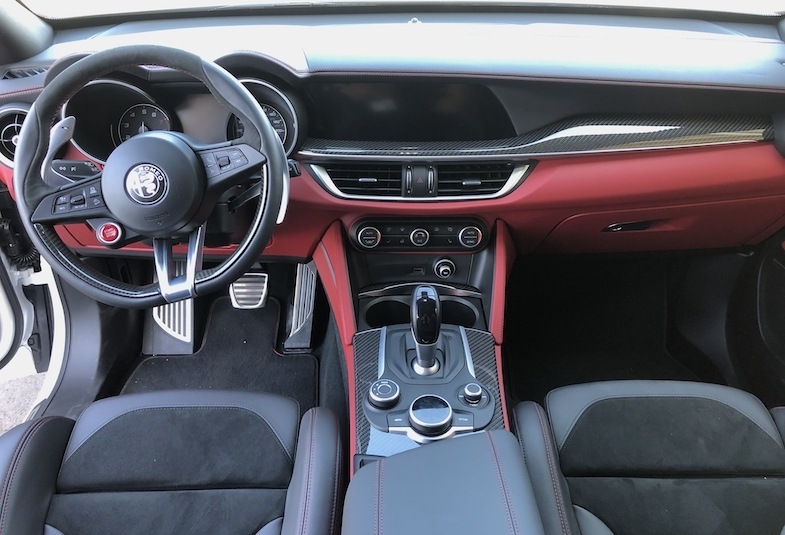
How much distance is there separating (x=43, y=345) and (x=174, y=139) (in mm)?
1332

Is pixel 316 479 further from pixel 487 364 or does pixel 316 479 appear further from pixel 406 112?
pixel 406 112

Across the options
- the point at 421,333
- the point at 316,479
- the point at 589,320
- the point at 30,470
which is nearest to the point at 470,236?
the point at 421,333

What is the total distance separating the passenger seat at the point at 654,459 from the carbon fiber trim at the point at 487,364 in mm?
48

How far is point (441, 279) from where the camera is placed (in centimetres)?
167

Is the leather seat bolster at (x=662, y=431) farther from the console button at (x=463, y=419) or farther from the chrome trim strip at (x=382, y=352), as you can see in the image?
the chrome trim strip at (x=382, y=352)

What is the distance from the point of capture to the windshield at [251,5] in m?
→ 1.66

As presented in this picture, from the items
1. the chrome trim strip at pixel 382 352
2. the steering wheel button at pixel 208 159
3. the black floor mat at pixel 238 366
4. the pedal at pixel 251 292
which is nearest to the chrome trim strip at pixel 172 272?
the steering wheel button at pixel 208 159

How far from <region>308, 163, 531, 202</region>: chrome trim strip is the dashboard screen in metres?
0.10

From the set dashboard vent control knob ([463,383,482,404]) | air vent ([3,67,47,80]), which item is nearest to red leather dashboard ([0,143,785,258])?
air vent ([3,67,47,80])

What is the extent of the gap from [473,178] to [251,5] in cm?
81

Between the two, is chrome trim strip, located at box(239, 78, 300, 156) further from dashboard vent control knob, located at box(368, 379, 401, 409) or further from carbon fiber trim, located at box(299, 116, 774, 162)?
dashboard vent control knob, located at box(368, 379, 401, 409)

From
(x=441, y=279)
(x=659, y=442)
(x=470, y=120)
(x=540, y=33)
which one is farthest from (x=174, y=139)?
(x=659, y=442)

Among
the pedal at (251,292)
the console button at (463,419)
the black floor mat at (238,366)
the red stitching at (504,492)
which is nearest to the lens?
the red stitching at (504,492)

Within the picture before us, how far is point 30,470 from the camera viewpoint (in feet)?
3.87
